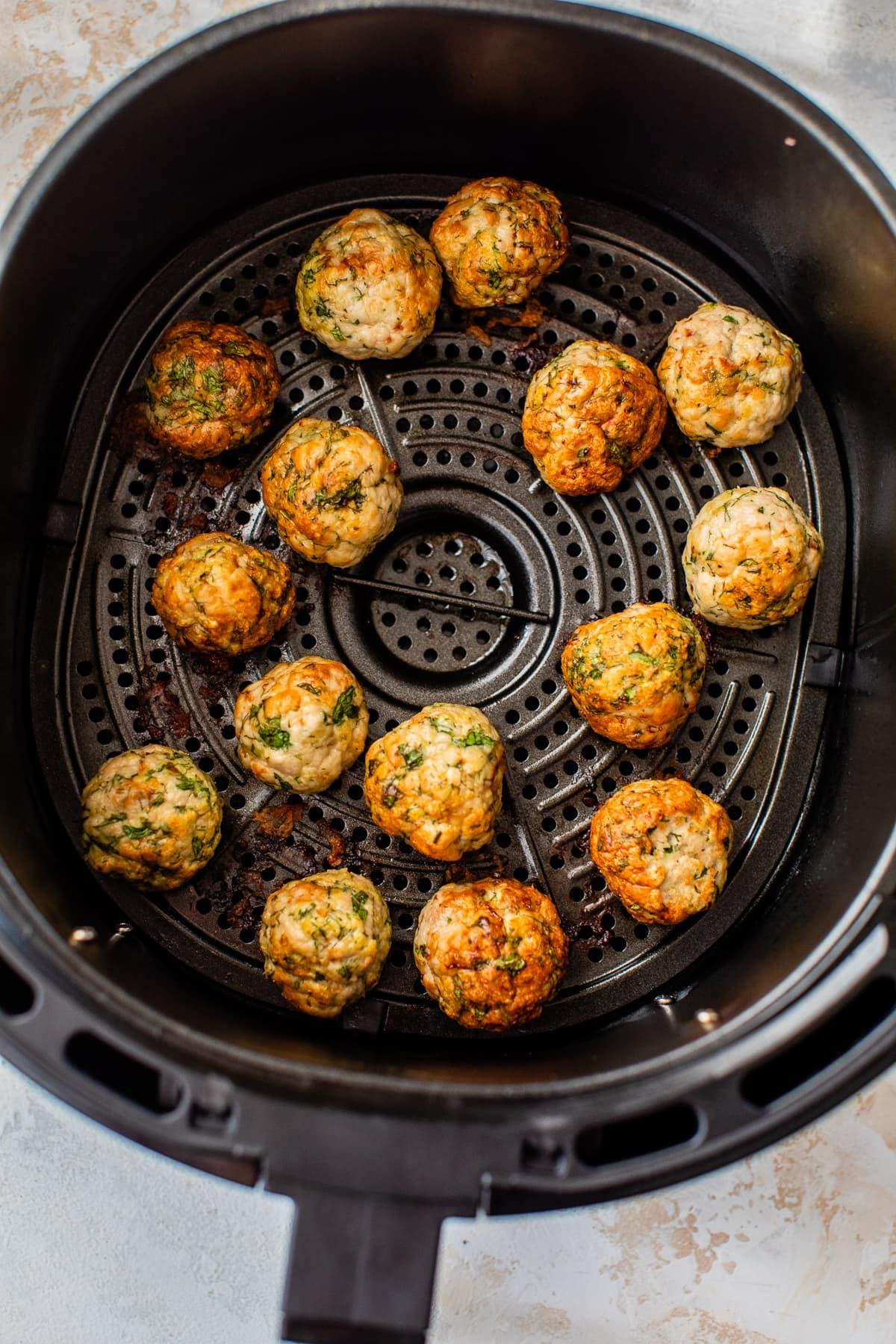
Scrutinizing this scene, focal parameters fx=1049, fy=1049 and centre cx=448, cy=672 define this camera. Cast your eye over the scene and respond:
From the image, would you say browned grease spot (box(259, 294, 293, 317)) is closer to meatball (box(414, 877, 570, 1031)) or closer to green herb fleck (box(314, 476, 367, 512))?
green herb fleck (box(314, 476, 367, 512))

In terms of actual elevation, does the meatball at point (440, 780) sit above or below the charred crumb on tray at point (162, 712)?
below

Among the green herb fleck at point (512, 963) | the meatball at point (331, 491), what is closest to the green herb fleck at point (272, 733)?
the meatball at point (331, 491)

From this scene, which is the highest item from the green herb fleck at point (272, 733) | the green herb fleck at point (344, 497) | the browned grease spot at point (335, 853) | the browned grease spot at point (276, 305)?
the browned grease spot at point (276, 305)

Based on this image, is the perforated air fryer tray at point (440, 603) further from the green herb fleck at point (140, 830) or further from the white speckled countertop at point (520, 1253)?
the white speckled countertop at point (520, 1253)

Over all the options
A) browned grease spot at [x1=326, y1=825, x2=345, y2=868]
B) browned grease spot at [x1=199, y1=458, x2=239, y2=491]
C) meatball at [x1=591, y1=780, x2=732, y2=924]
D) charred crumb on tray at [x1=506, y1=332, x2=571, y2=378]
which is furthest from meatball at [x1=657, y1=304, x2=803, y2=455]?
browned grease spot at [x1=326, y1=825, x2=345, y2=868]

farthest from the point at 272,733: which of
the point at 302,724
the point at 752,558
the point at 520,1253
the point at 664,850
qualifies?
the point at 520,1253

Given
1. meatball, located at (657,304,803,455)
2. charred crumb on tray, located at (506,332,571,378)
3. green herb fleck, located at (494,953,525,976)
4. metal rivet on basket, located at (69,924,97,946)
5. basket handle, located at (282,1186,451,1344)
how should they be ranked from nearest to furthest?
basket handle, located at (282,1186,451,1344), metal rivet on basket, located at (69,924,97,946), green herb fleck, located at (494,953,525,976), meatball, located at (657,304,803,455), charred crumb on tray, located at (506,332,571,378)

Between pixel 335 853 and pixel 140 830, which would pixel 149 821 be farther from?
pixel 335 853
